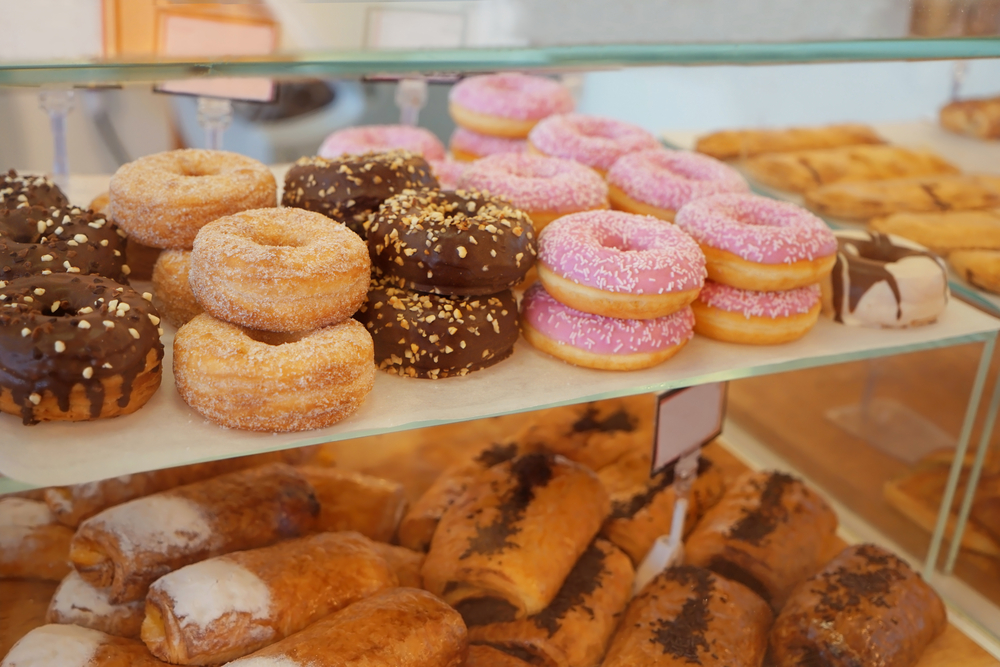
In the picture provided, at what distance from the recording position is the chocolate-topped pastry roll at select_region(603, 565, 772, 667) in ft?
6.27

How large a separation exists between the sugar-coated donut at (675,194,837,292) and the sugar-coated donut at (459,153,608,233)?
0.26 metres

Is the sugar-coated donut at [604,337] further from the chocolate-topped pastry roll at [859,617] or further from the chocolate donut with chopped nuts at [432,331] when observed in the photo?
the chocolate-topped pastry roll at [859,617]

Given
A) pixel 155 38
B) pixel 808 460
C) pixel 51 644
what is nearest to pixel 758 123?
pixel 808 460

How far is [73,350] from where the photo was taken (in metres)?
1.41

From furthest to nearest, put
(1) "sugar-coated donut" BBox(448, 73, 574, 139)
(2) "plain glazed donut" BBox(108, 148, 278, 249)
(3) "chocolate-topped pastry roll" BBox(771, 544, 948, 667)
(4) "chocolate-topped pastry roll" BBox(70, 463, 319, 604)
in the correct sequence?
(1) "sugar-coated donut" BBox(448, 73, 574, 139), (3) "chocolate-topped pastry roll" BBox(771, 544, 948, 667), (4) "chocolate-topped pastry roll" BBox(70, 463, 319, 604), (2) "plain glazed donut" BBox(108, 148, 278, 249)

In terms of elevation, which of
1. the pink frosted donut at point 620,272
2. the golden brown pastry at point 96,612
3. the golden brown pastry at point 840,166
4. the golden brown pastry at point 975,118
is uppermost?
the golden brown pastry at point 975,118

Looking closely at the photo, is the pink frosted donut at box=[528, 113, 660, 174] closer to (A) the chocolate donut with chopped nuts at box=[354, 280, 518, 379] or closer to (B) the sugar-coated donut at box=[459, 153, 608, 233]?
(B) the sugar-coated donut at box=[459, 153, 608, 233]

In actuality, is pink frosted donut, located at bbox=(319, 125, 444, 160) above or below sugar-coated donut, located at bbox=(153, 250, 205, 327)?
above

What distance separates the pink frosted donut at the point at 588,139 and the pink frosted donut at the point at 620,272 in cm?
65

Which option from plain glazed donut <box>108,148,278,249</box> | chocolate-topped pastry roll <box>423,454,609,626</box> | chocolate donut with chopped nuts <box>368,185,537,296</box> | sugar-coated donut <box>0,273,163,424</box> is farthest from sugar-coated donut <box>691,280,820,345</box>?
sugar-coated donut <box>0,273,163,424</box>

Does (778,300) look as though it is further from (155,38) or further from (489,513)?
(155,38)

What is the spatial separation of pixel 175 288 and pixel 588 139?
135 centimetres

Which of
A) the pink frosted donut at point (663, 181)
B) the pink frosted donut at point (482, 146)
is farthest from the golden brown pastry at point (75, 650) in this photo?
the pink frosted donut at point (482, 146)

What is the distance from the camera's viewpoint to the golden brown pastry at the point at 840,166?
10.5 feet
